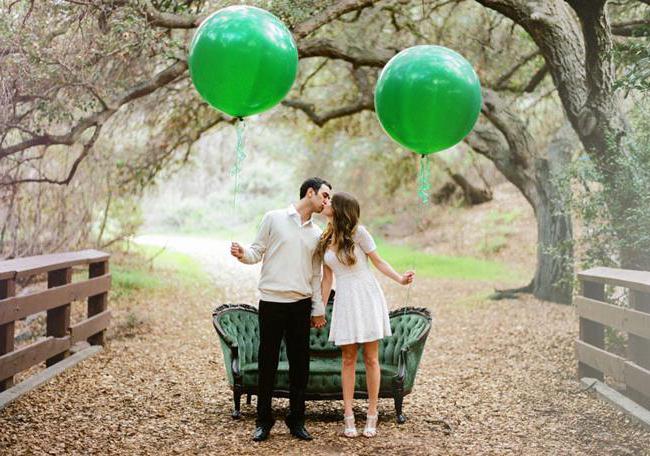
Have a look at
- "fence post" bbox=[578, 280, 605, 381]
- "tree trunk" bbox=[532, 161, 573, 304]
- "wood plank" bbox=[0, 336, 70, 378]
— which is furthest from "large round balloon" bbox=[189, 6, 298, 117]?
"tree trunk" bbox=[532, 161, 573, 304]

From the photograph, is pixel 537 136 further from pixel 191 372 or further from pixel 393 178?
pixel 191 372

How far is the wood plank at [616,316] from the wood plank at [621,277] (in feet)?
0.57

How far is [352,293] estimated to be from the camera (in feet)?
15.2

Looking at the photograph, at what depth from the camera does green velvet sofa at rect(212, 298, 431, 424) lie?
507cm

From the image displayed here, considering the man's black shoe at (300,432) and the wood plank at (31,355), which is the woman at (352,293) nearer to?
the man's black shoe at (300,432)

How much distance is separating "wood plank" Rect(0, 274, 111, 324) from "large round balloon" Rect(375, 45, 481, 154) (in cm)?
314

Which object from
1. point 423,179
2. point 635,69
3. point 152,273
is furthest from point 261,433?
point 152,273

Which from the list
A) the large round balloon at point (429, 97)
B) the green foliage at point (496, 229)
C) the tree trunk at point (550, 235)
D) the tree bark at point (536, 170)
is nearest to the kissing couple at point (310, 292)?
the large round balloon at point (429, 97)

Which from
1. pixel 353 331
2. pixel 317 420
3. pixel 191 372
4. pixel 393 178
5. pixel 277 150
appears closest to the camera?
pixel 353 331

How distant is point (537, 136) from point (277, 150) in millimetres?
9054

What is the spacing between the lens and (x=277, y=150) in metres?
23.0

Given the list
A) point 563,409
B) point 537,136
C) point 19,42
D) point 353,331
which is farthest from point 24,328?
point 537,136

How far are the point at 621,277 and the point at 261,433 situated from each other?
9.71 feet

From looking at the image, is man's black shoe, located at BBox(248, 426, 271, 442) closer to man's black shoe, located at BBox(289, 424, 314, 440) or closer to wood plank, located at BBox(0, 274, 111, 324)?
man's black shoe, located at BBox(289, 424, 314, 440)
